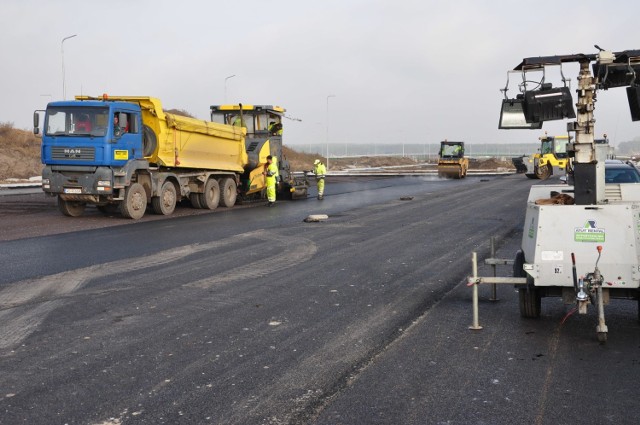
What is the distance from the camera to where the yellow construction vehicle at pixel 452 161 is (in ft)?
152

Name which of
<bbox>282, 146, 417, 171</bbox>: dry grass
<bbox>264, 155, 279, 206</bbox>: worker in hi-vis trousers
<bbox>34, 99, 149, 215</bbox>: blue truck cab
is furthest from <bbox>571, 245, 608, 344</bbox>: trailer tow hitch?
<bbox>282, 146, 417, 171</bbox>: dry grass

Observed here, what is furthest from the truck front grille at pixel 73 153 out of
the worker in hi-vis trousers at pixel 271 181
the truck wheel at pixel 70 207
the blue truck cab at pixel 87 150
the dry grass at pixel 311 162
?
the dry grass at pixel 311 162

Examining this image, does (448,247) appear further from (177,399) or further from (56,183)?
(56,183)

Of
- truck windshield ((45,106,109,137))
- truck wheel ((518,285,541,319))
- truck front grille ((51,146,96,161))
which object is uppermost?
truck windshield ((45,106,109,137))

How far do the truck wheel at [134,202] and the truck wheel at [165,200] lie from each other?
75 centimetres

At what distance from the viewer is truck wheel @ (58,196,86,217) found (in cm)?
1812

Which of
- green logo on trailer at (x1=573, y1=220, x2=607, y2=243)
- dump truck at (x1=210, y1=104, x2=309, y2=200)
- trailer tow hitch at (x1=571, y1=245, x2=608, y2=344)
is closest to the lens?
trailer tow hitch at (x1=571, y1=245, x2=608, y2=344)

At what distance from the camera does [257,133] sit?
24703 mm

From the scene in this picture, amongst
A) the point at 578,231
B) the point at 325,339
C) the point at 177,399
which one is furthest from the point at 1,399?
the point at 578,231

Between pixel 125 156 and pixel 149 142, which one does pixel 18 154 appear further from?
pixel 125 156

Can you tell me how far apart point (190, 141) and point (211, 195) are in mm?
2247

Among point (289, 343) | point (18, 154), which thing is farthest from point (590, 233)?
point (18, 154)

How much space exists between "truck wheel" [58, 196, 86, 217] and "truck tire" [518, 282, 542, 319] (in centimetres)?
1419

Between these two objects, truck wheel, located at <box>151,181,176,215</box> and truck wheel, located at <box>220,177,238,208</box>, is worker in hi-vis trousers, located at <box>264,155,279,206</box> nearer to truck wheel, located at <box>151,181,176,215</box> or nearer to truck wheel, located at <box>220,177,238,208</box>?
truck wheel, located at <box>220,177,238,208</box>
